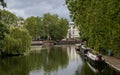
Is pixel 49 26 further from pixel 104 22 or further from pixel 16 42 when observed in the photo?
pixel 104 22

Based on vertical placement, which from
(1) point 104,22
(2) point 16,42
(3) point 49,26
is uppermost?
(3) point 49,26

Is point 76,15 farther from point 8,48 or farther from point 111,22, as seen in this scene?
point 8,48

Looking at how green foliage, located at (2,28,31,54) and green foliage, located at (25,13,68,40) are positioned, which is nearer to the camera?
green foliage, located at (2,28,31,54)

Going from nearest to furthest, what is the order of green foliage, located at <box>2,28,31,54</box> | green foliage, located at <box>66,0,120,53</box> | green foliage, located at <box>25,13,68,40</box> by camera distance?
1. green foliage, located at <box>66,0,120,53</box>
2. green foliage, located at <box>2,28,31,54</box>
3. green foliage, located at <box>25,13,68,40</box>

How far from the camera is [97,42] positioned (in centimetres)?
3281

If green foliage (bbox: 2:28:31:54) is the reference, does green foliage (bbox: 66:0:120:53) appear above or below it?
above

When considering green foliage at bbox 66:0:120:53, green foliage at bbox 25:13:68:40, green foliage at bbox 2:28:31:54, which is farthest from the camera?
green foliage at bbox 25:13:68:40

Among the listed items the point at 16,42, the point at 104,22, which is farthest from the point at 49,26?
the point at 104,22

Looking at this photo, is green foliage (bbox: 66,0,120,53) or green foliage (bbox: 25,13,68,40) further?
green foliage (bbox: 25,13,68,40)

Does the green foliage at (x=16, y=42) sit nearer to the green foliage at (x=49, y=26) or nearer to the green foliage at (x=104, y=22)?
the green foliage at (x=104, y=22)

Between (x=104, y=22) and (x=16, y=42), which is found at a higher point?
(x=104, y=22)

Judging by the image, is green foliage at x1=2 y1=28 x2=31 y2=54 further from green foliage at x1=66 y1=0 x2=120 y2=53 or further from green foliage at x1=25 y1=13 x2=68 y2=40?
green foliage at x1=25 y1=13 x2=68 y2=40

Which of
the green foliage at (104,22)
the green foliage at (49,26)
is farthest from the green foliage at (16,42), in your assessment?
the green foliage at (49,26)

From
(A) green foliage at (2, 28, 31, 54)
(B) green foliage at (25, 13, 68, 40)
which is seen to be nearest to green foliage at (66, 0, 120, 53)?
(A) green foliage at (2, 28, 31, 54)
